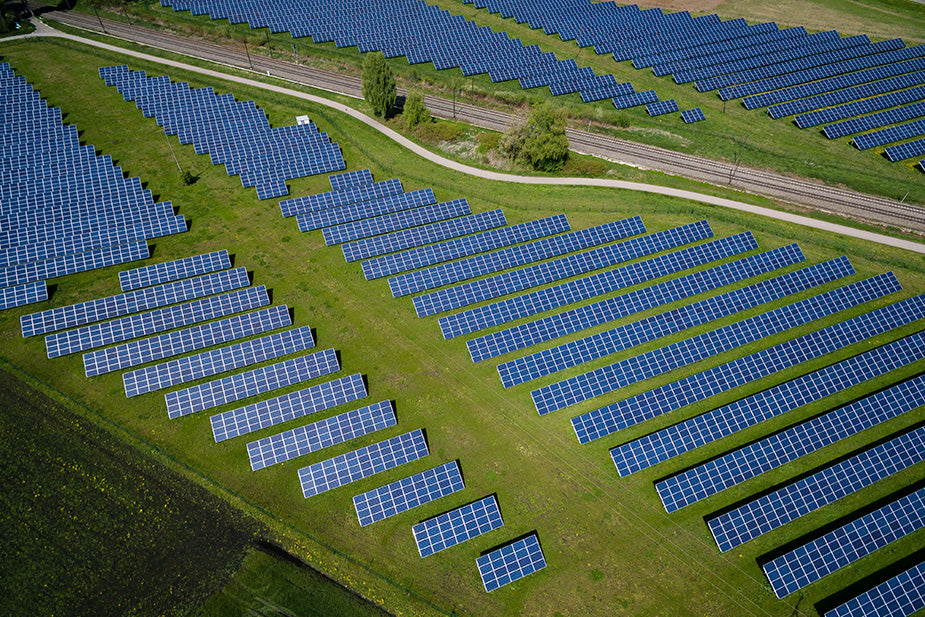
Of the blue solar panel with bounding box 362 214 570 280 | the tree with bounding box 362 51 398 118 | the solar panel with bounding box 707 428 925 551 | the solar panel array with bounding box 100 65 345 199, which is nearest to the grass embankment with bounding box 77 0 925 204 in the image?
the tree with bounding box 362 51 398 118

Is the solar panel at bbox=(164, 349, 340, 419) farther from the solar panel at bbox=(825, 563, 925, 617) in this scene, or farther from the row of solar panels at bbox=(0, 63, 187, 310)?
the solar panel at bbox=(825, 563, 925, 617)

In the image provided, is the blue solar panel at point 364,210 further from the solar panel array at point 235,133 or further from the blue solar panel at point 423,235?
the solar panel array at point 235,133

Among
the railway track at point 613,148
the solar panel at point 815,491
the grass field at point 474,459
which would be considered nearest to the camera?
the grass field at point 474,459

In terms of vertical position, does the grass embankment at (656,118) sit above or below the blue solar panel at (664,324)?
above

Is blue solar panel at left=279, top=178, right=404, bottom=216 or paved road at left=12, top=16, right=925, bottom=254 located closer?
blue solar panel at left=279, top=178, right=404, bottom=216

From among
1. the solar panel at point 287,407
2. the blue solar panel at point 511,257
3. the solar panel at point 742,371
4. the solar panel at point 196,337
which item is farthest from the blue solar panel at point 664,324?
the solar panel at point 196,337

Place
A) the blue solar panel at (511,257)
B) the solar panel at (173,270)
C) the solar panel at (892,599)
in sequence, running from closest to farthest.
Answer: the solar panel at (892,599), the solar panel at (173,270), the blue solar panel at (511,257)
